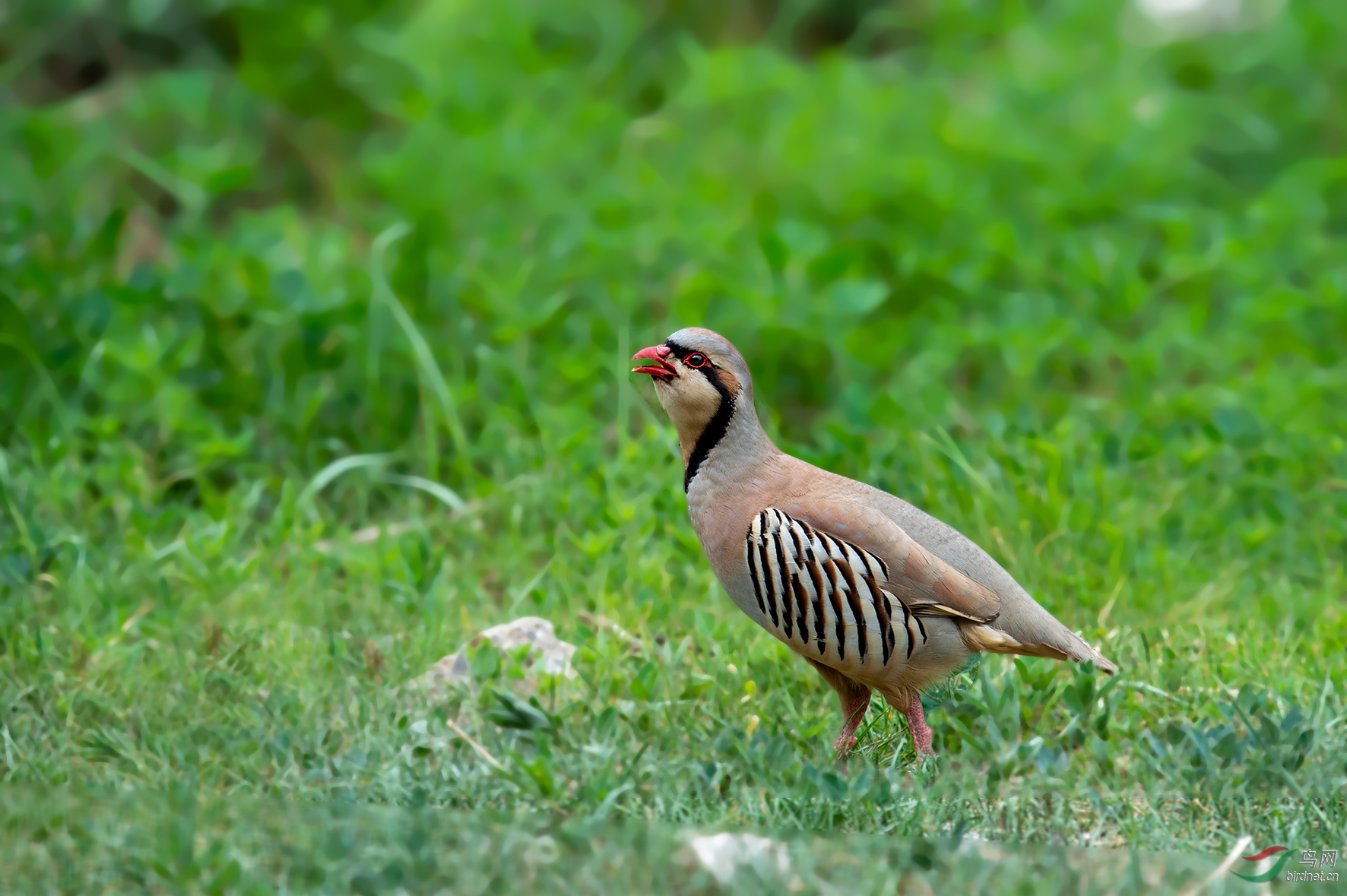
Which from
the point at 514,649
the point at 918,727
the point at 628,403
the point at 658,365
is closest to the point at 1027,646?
Result: the point at 918,727

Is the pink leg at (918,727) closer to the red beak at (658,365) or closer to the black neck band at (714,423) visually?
the black neck band at (714,423)

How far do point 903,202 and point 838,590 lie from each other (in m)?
4.06

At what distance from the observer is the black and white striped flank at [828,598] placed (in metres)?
3.87

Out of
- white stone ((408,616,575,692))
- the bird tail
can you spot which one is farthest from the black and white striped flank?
white stone ((408,616,575,692))

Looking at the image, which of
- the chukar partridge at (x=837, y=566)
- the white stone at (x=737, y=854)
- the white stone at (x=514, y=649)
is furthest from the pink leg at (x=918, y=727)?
the white stone at (x=514, y=649)

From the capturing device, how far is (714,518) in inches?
162

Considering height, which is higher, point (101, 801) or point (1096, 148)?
point (1096, 148)

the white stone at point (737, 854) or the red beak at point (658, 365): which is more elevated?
the red beak at point (658, 365)

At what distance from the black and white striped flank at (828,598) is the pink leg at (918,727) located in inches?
7.1

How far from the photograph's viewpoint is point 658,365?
4180 mm

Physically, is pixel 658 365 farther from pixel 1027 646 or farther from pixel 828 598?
pixel 1027 646

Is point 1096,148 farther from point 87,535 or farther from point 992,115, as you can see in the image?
point 87,535

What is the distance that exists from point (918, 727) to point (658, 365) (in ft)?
4.05

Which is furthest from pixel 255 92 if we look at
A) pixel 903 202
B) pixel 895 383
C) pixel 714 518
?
pixel 714 518
